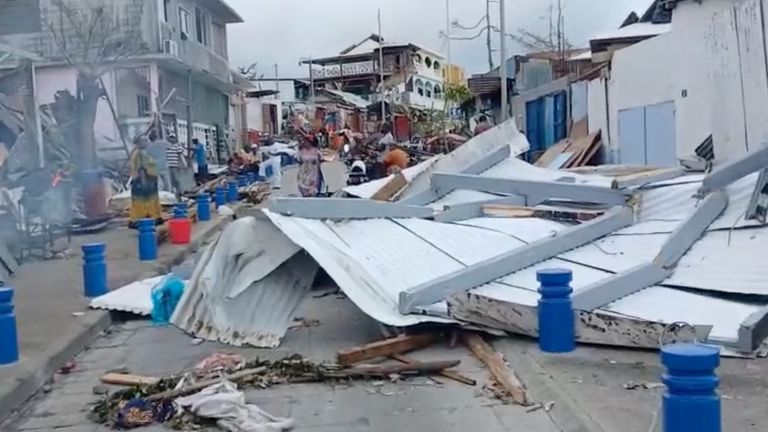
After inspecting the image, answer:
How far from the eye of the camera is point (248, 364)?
741 cm

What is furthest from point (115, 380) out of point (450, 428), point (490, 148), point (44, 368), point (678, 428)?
point (490, 148)

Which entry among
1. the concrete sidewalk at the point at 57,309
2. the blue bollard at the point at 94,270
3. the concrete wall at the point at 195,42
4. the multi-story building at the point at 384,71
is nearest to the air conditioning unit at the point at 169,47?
the concrete wall at the point at 195,42

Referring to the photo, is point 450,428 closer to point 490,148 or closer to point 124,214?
point 490,148

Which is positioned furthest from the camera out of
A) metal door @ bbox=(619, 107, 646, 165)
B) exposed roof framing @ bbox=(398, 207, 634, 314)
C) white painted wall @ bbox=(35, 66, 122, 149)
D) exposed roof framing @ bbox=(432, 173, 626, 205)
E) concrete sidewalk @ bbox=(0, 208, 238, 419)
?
white painted wall @ bbox=(35, 66, 122, 149)

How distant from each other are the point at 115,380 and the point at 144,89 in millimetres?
26079

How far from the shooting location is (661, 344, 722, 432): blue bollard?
151 inches

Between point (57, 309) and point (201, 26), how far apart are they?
106ft

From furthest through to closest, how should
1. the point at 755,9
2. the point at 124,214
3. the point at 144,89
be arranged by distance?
the point at 144,89, the point at 124,214, the point at 755,9

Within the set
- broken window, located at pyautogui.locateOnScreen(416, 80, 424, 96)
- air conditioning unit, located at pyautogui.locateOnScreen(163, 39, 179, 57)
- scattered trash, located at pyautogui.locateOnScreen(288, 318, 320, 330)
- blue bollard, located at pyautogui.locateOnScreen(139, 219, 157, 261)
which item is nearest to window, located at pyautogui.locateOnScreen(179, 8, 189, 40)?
air conditioning unit, located at pyautogui.locateOnScreen(163, 39, 179, 57)

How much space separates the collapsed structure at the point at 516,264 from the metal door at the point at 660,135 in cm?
653

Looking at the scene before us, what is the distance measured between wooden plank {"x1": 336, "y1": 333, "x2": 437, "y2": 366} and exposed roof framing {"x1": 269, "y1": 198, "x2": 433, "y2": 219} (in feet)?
6.76

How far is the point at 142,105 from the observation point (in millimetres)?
32062

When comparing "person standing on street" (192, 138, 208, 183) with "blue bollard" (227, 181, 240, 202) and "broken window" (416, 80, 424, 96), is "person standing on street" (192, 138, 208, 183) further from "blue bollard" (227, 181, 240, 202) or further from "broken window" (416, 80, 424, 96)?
"broken window" (416, 80, 424, 96)

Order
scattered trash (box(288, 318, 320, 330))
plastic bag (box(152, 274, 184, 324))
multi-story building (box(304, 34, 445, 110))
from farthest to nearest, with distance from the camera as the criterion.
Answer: multi-story building (box(304, 34, 445, 110)) < plastic bag (box(152, 274, 184, 324)) < scattered trash (box(288, 318, 320, 330))
